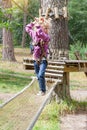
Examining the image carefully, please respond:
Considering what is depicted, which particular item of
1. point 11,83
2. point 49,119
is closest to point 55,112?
point 49,119

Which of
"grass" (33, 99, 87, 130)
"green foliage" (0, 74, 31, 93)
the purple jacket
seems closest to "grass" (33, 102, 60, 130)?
"grass" (33, 99, 87, 130)

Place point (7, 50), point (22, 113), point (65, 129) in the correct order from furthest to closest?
point (7, 50) → point (65, 129) → point (22, 113)

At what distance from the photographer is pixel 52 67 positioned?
9.30 meters

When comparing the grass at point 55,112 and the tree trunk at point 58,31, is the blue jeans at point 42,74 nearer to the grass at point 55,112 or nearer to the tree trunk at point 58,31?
the grass at point 55,112

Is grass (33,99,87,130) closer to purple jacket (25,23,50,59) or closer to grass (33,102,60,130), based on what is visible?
grass (33,102,60,130)

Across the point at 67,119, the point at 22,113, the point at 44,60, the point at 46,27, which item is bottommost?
the point at 67,119

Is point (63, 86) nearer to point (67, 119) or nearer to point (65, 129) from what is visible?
point (67, 119)

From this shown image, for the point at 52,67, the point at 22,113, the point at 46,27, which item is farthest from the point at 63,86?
the point at 22,113

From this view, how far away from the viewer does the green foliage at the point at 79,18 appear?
31.7 m

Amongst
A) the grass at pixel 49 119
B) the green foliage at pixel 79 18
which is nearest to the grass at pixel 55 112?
the grass at pixel 49 119

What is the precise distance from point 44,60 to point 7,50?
14.1 meters

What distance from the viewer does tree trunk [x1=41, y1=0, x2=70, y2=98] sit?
998cm

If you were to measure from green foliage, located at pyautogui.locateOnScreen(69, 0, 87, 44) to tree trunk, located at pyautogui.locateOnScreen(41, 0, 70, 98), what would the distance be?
852 inches

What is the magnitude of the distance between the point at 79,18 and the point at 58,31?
22.4m
